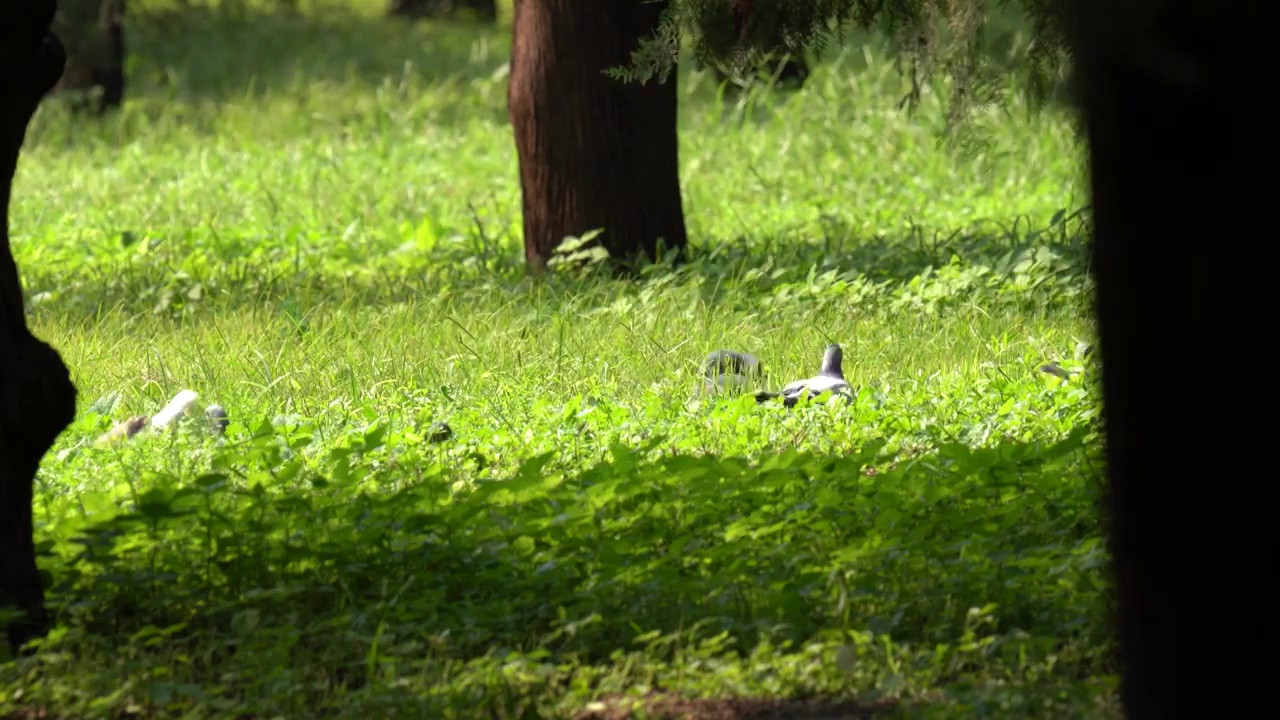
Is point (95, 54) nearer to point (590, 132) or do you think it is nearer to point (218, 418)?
point (590, 132)

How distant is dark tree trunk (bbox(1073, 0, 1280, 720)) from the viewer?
2578 millimetres

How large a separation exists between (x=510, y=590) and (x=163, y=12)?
19301mm

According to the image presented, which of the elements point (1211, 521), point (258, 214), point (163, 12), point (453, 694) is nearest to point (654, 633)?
point (453, 694)

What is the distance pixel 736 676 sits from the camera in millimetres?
3877

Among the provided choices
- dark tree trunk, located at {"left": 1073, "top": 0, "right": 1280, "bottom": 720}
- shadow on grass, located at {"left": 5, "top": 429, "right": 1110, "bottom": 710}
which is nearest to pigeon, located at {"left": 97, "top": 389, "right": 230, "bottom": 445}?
shadow on grass, located at {"left": 5, "top": 429, "right": 1110, "bottom": 710}

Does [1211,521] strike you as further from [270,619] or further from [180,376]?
[180,376]

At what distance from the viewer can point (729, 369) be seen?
22.3 feet

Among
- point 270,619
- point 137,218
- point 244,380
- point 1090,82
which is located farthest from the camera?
point 137,218

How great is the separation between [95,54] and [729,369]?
12075 millimetres

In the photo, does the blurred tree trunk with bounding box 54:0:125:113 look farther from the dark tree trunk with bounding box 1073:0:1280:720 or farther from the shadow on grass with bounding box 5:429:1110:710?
the dark tree trunk with bounding box 1073:0:1280:720

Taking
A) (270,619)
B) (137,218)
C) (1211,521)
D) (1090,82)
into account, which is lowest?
(137,218)

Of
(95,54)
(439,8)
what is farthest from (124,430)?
(439,8)

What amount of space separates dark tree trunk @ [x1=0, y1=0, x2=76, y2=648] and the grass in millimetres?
105

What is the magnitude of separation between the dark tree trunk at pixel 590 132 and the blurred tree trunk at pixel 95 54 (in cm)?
847
